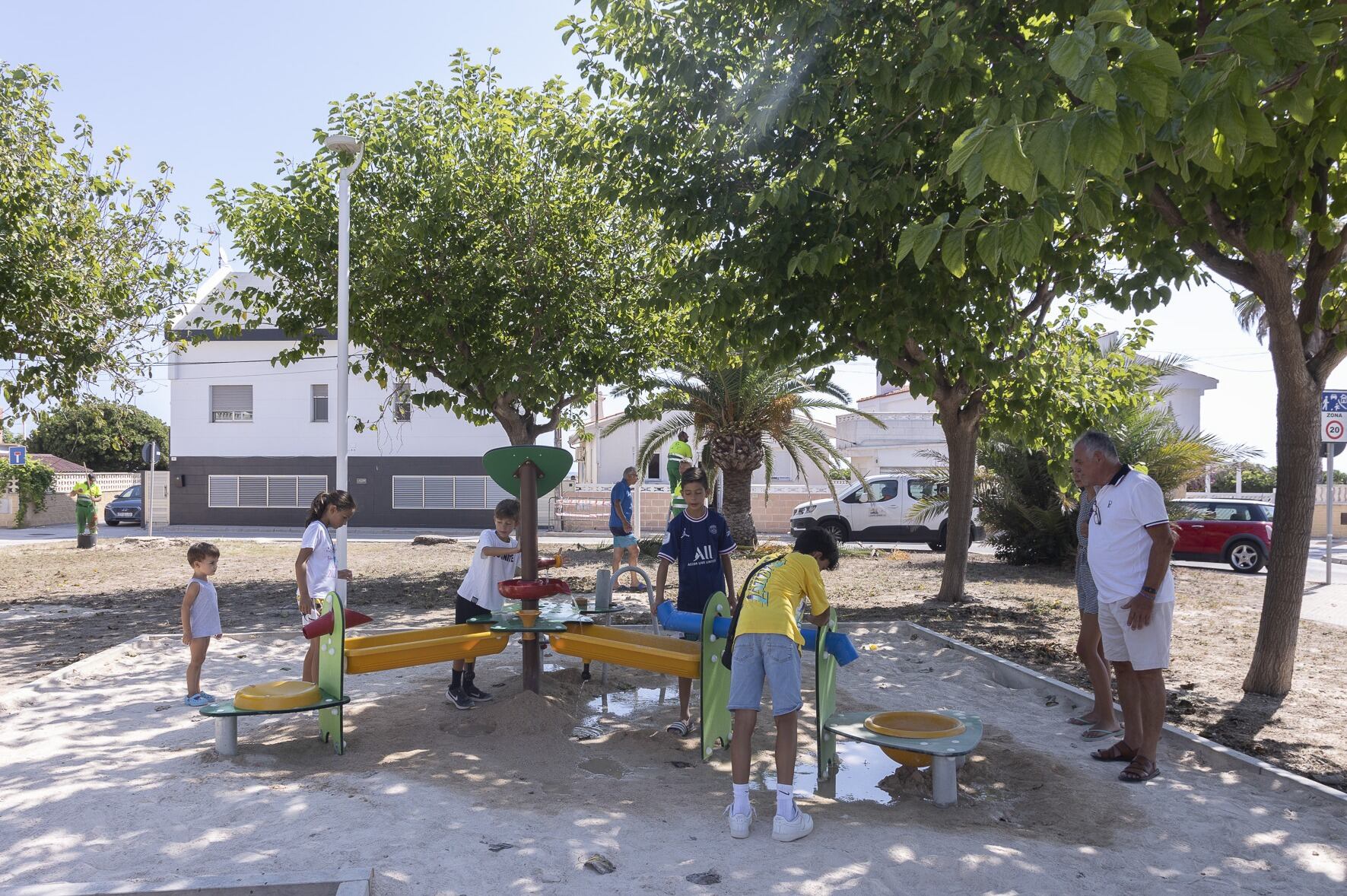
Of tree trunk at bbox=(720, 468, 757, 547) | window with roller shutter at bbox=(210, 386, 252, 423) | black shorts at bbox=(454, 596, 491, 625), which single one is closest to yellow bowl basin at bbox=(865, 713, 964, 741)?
black shorts at bbox=(454, 596, 491, 625)

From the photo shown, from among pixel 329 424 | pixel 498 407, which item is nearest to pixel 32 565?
pixel 498 407

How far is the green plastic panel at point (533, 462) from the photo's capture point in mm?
6707

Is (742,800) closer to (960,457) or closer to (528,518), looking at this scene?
(528,518)

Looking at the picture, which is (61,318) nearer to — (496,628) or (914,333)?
(496,628)

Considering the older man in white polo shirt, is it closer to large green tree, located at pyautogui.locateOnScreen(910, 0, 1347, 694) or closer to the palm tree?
large green tree, located at pyautogui.locateOnScreen(910, 0, 1347, 694)

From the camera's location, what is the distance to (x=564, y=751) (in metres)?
5.87

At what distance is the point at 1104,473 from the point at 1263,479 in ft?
137

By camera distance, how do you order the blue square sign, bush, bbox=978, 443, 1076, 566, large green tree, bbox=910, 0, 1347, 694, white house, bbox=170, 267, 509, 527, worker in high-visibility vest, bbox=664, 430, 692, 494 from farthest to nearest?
white house, bbox=170, 267, 509, 527 → bush, bbox=978, 443, 1076, 566 → the blue square sign → worker in high-visibility vest, bbox=664, 430, 692, 494 → large green tree, bbox=910, 0, 1347, 694

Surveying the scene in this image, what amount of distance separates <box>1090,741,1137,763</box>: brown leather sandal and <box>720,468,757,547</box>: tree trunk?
46.5 ft

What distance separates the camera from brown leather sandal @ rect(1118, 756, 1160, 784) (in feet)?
17.5

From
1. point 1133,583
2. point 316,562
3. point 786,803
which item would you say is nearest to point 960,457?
point 1133,583

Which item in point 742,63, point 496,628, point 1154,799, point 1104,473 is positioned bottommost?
point 1154,799

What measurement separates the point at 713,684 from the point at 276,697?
2.46 m

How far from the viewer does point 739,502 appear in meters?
20.0
